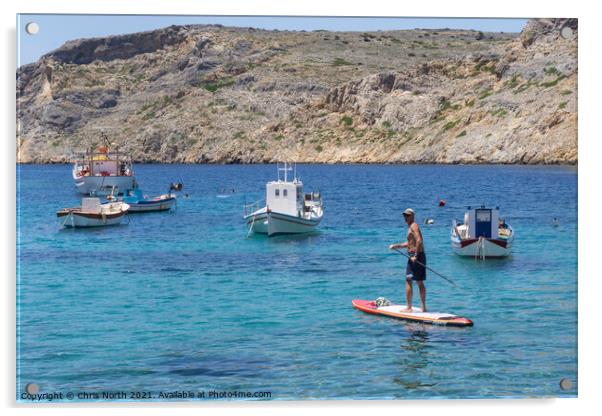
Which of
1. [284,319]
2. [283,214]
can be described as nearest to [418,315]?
[284,319]

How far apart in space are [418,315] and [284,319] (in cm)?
291

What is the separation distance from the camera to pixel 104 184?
79562mm

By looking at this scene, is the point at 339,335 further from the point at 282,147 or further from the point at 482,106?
the point at 282,147

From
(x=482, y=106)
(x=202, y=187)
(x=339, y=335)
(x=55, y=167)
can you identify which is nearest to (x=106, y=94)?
(x=202, y=187)

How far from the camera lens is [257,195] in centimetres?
8556

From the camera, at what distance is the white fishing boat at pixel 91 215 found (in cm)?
4700

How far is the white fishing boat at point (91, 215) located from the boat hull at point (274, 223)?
28.5ft

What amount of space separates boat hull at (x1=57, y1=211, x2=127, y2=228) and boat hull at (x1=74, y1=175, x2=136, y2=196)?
29.0m

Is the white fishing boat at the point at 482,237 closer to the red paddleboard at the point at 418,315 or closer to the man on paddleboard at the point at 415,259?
the red paddleboard at the point at 418,315

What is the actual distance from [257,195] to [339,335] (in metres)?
67.8

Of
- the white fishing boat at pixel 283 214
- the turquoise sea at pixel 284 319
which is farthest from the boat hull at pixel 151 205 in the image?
the turquoise sea at pixel 284 319

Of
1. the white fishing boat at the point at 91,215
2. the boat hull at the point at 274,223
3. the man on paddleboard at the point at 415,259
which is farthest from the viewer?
the white fishing boat at the point at 91,215

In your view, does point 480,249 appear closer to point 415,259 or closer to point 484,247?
point 484,247

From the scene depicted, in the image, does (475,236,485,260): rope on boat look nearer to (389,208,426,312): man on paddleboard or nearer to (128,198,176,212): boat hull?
(389,208,426,312): man on paddleboard
